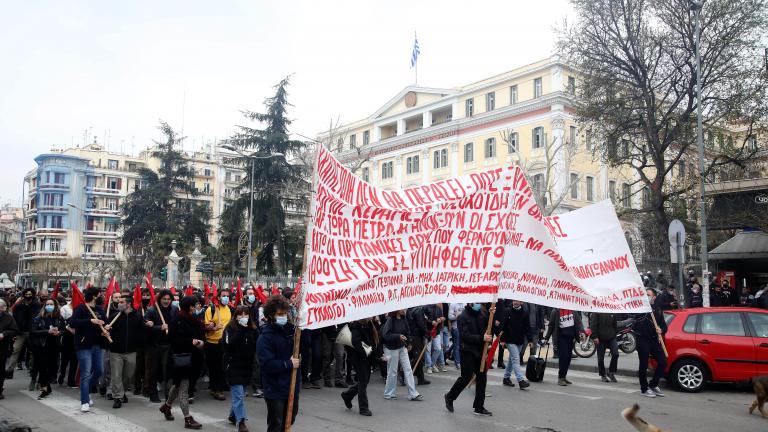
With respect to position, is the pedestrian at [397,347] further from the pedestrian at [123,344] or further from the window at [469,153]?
the window at [469,153]

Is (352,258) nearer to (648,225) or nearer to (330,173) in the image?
(330,173)

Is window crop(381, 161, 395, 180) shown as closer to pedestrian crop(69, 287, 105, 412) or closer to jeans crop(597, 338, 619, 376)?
jeans crop(597, 338, 619, 376)

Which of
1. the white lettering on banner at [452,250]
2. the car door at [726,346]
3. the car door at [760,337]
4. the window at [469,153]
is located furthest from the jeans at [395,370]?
the window at [469,153]

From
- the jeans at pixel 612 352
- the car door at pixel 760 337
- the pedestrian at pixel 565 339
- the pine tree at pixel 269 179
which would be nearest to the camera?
the car door at pixel 760 337

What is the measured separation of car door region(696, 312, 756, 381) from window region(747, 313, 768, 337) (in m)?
0.17

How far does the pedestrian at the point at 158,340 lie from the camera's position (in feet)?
34.5

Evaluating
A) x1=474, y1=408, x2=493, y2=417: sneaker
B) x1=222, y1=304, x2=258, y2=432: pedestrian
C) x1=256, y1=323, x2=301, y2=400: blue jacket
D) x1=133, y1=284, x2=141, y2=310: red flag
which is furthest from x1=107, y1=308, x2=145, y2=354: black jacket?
x1=474, y1=408, x2=493, y2=417: sneaker

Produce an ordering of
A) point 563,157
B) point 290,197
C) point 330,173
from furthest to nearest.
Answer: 1. point 563,157
2. point 290,197
3. point 330,173

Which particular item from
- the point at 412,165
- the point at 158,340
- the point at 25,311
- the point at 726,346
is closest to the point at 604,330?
the point at 726,346

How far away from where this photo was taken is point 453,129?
5791 centimetres

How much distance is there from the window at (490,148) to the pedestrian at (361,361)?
46.1m

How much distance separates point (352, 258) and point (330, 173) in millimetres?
964

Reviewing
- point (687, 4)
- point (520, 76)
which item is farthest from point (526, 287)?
point (520, 76)

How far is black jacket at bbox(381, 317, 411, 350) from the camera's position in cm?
1044
